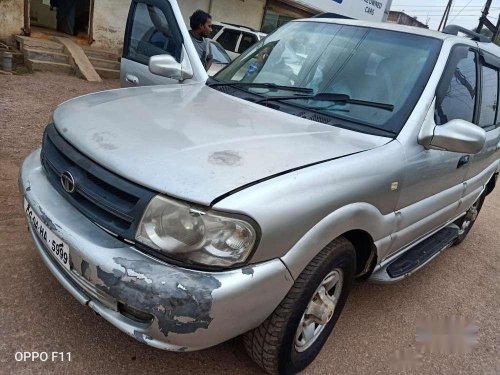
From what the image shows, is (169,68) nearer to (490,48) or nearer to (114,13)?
(490,48)

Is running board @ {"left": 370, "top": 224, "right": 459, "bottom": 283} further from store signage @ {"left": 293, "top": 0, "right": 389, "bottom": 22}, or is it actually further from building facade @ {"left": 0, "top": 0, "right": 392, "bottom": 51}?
store signage @ {"left": 293, "top": 0, "right": 389, "bottom": 22}

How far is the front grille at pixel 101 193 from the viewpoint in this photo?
5.74 ft

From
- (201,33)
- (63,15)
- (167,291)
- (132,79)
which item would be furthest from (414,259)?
(63,15)

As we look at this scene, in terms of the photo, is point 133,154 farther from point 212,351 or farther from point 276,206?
point 212,351

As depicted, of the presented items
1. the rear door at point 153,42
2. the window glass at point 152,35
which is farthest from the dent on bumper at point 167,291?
the window glass at point 152,35

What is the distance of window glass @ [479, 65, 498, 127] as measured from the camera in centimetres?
354

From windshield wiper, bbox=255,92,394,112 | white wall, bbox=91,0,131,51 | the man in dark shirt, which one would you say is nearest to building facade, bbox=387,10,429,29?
white wall, bbox=91,0,131,51

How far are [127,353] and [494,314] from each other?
8.93ft

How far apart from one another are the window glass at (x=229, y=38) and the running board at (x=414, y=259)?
8.30 metres

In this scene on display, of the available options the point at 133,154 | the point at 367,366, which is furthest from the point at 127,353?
the point at 367,366

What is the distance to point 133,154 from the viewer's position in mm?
1878

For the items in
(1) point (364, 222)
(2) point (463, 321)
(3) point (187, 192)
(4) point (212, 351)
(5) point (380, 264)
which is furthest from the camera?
(2) point (463, 321)

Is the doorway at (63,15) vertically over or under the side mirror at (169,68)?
under

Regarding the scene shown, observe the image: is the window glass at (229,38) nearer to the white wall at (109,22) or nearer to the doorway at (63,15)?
the white wall at (109,22)
